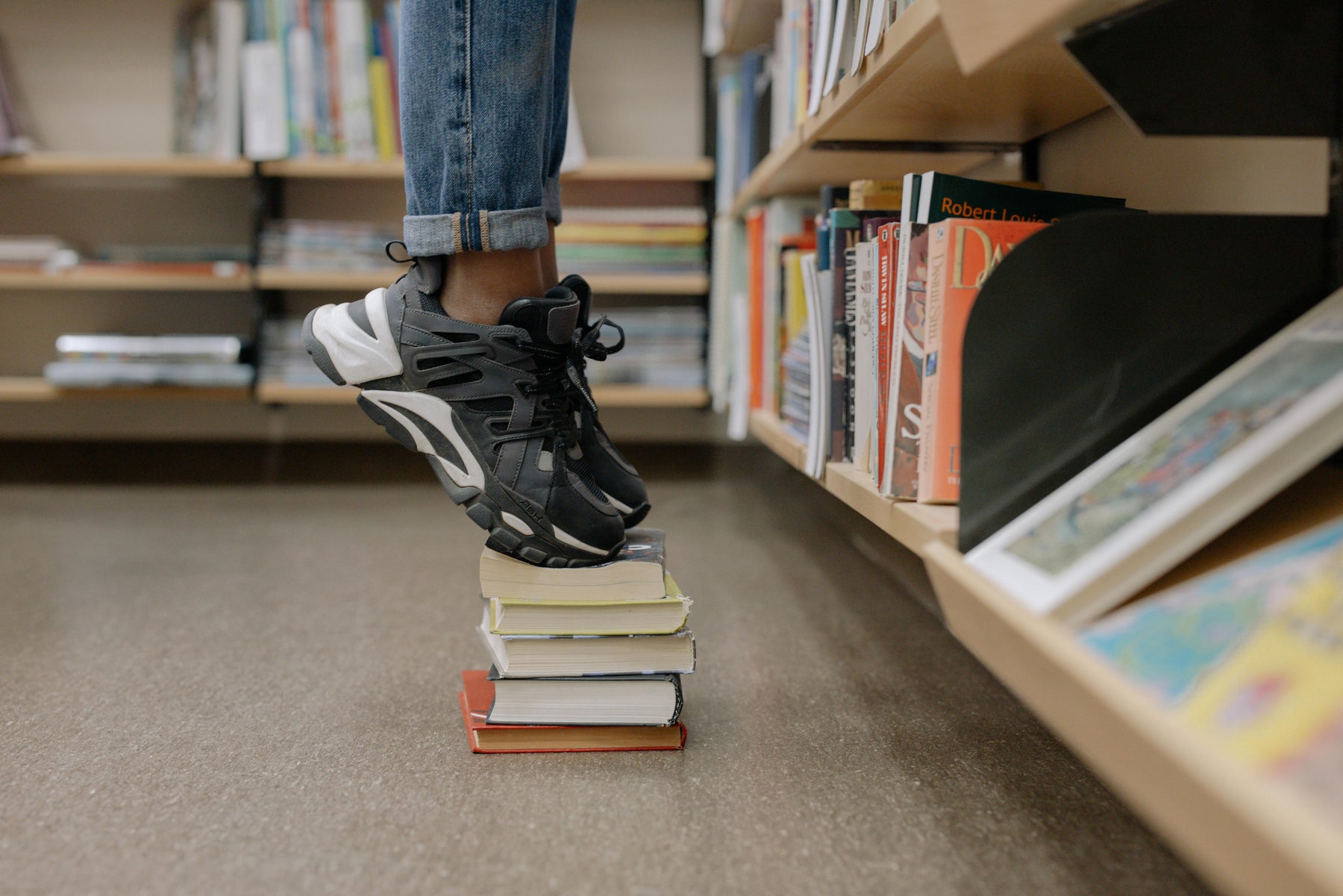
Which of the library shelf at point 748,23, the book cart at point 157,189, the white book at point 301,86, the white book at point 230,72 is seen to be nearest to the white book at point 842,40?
the library shelf at point 748,23

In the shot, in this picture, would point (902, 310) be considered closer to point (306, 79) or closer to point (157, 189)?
point (306, 79)

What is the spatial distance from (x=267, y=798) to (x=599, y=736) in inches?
10.5

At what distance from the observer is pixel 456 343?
812 millimetres

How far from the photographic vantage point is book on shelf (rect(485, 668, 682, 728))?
815mm

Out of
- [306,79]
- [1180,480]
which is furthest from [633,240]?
[1180,480]

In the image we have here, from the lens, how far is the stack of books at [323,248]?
234 centimetres

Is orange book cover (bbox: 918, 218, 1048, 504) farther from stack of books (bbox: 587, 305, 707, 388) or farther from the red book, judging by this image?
stack of books (bbox: 587, 305, 707, 388)

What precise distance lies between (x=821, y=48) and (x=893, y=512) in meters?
0.66

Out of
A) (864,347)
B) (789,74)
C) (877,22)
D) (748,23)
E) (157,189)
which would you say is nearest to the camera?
(877,22)

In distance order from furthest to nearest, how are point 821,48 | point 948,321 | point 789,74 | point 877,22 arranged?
point 789,74 < point 821,48 < point 877,22 < point 948,321

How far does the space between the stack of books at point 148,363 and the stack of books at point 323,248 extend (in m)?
0.24

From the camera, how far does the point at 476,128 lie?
78 cm

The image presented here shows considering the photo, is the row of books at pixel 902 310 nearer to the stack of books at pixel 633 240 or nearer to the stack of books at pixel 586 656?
the stack of books at pixel 586 656

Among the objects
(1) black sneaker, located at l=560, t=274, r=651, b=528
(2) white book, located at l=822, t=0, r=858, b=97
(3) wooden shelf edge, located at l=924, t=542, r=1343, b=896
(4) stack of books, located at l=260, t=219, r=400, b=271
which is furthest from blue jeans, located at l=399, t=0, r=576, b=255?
(4) stack of books, located at l=260, t=219, r=400, b=271
